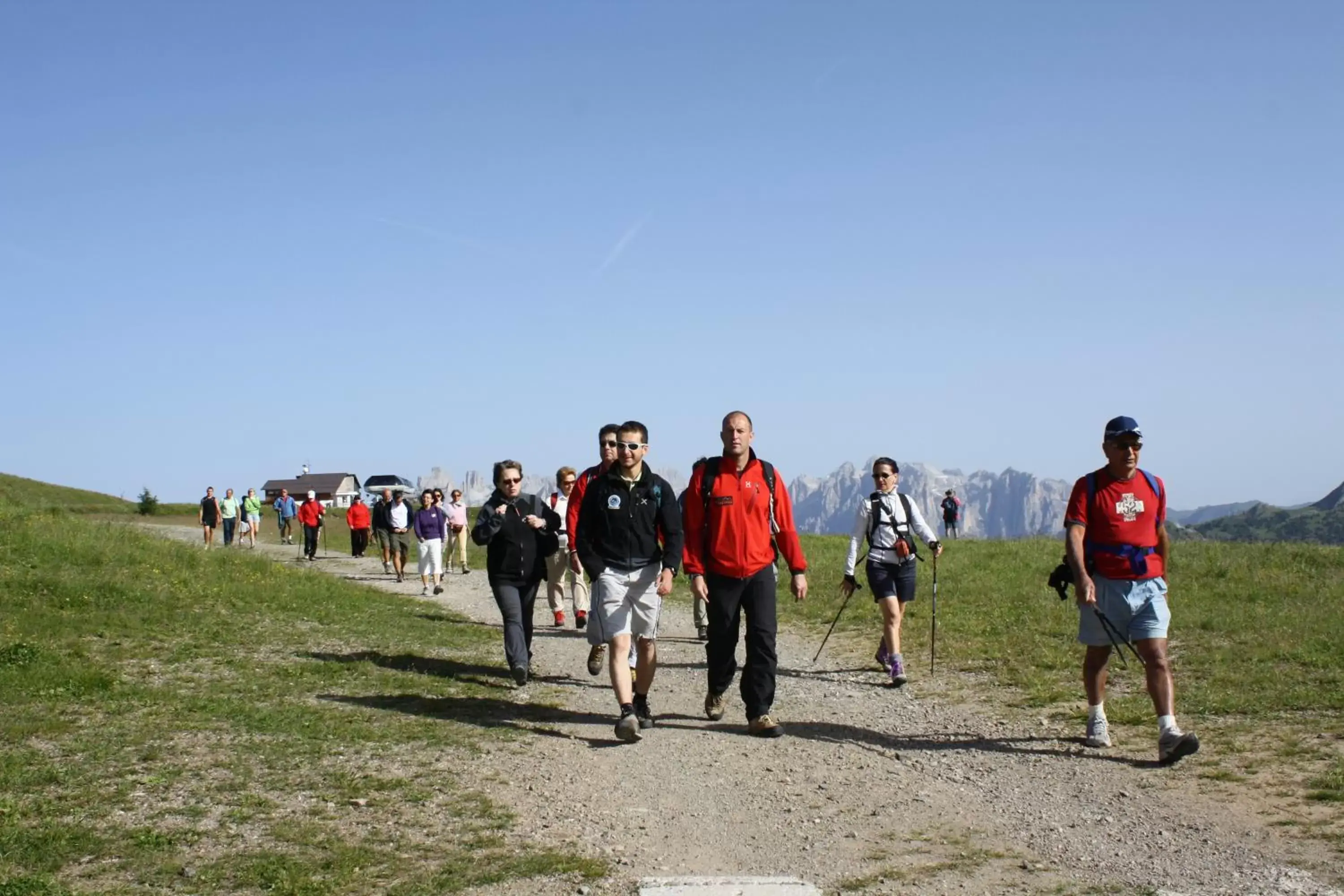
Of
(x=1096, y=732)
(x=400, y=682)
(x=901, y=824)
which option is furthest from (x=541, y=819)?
(x=400, y=682)

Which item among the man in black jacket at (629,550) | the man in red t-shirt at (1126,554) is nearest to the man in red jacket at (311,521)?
the man in black jacket at (629,550)

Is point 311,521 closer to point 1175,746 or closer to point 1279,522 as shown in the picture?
point 1175,746

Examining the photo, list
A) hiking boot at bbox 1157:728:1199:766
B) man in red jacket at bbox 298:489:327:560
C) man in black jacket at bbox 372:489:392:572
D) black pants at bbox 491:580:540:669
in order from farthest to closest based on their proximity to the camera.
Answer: man in red jacket at bbox 298:489:327:560
man in black jacket at bbox 372:489:392:572
black pants at bbox 491:580:540:669
hiking boot at bbox 1157:728:1199:766

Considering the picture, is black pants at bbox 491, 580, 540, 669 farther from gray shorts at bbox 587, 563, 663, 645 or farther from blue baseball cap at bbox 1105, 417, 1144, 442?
→ blue baseball cap at bbox 1105, 417, 1144, 442

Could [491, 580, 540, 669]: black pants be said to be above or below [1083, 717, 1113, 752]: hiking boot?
above

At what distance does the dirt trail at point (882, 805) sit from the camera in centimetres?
571

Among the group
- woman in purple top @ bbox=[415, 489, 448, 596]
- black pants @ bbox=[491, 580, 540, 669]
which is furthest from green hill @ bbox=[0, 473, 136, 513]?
black pants @ bbox=[491, 580, 540, 669]

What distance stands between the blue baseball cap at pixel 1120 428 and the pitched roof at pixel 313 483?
115759 mm

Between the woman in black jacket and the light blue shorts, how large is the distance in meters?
5.15

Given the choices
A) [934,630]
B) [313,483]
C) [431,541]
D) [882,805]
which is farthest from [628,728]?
[313,483]

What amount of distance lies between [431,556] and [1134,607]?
15.6 metres

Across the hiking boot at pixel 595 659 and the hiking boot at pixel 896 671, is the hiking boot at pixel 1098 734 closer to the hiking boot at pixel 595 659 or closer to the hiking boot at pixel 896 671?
the hiking boot at pixel 896 671

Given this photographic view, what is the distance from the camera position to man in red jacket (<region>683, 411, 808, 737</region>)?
8.75 m

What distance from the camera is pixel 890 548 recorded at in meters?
11.3
